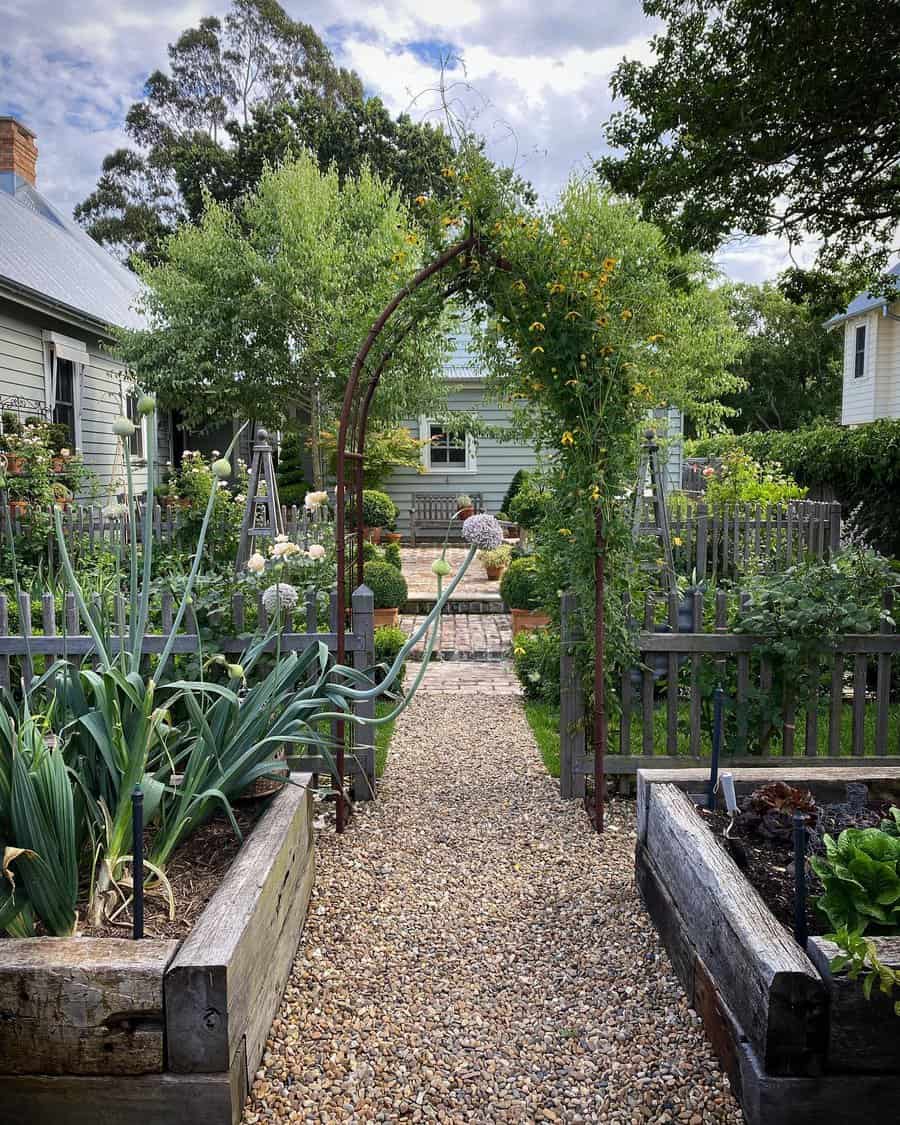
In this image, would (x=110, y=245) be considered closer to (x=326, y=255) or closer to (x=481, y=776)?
(x=326, y=255)

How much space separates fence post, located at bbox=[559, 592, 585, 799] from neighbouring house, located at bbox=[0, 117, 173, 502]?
6256 mm

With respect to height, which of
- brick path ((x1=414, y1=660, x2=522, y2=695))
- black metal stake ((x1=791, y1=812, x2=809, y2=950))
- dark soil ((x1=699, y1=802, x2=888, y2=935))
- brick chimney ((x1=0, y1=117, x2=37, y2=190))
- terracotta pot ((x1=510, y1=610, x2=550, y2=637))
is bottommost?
brick path ((x1=414, y1=660, x2=522, y2=695))

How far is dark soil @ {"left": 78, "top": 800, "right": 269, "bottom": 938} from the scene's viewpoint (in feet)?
7.10

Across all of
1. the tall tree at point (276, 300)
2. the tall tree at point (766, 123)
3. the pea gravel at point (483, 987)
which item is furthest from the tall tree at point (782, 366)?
the pea gravel at point (483, 987)

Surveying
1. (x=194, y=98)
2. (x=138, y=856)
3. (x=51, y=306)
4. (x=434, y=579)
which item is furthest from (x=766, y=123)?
(x=194, y=98)

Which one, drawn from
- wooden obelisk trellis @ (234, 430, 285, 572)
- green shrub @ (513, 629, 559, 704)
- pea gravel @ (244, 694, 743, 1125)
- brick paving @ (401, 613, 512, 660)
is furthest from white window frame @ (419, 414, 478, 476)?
pea gravel @ (244, 694, 743, 1125)

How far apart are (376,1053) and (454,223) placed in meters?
3.34

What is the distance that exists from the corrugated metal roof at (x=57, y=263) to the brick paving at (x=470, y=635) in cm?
612

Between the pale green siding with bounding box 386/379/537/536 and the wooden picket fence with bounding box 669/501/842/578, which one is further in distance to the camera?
the pale green siding with bounding box 386/379/537/536

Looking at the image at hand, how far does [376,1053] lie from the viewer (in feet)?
7.45

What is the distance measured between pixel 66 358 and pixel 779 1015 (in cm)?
1219

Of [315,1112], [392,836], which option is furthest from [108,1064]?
[392,836]

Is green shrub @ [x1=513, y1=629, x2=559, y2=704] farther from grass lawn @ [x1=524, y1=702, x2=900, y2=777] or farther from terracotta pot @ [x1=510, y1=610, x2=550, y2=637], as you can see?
terracotta pot @ [x1=510, y1=610, x2=550, y2=637]

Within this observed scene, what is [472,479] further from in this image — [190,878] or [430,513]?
[190,878]
